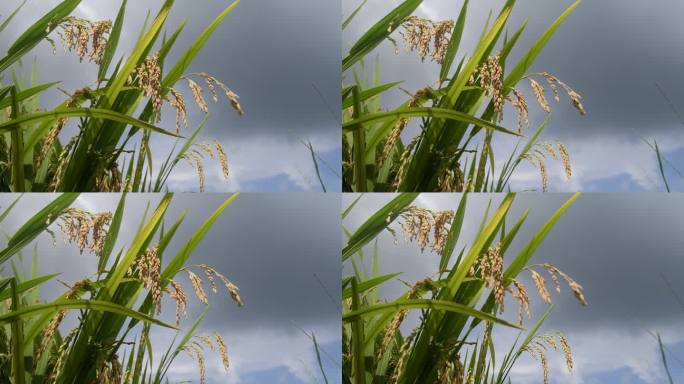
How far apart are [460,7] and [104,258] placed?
1336 mm

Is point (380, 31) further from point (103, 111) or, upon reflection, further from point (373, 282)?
point (103, 111)

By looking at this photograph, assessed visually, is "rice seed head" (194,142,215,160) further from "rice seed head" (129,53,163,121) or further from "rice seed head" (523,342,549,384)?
"rice seed head" (523,342,549,384)

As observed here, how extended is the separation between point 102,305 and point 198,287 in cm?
29

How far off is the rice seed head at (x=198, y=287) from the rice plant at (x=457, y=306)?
0.45 meters

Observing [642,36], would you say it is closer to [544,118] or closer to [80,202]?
[544,118]

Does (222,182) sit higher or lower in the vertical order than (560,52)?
lower

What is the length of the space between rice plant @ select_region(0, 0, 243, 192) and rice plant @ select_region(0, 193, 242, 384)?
10 centimetres

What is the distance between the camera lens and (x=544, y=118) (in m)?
2.84

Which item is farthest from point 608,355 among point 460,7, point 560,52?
point 460,7

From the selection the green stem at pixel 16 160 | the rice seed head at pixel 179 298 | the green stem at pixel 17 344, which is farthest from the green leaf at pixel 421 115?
the green stem at pixel 17 344

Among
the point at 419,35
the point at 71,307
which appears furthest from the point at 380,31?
the point at 71,307

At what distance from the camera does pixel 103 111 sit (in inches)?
109

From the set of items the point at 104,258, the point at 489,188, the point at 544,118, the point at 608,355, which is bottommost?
the point at 608,355

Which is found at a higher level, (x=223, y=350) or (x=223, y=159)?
(x=223, y=159)
